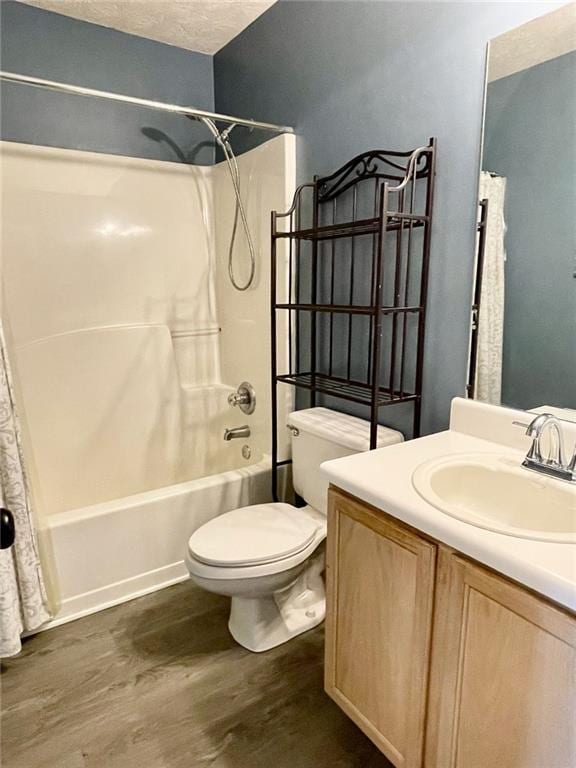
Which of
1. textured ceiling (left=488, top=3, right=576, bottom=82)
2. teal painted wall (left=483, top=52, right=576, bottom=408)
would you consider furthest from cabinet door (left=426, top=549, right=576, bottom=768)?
textured ceiling (left=488, top=3, right=576, bottom=82)

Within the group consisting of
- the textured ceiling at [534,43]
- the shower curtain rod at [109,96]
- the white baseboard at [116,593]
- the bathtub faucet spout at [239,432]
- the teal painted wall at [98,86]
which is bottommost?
the white baseboard at [116,593]

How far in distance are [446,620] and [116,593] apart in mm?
1477

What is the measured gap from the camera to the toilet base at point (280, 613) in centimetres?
175

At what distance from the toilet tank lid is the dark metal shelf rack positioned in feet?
0.22

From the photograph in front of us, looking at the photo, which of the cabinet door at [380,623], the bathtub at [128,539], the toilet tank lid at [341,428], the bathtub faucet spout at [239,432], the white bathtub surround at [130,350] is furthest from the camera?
the bathtub faucet spout at [239,432]

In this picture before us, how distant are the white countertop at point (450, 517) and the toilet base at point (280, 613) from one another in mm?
750

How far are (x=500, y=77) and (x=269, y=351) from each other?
1360 millimetres

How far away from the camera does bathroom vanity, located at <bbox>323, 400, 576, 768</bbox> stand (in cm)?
82

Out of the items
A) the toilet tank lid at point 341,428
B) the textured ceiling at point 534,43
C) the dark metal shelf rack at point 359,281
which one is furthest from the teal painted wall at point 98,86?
the textured ceiling at point 534,43

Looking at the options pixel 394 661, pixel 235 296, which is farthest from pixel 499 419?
pixel 235 296

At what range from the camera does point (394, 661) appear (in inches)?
44.1

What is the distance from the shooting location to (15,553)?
5.53 feet

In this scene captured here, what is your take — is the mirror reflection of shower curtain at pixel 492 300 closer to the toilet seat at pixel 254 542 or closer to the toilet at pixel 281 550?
the toilet at pixel 281 550

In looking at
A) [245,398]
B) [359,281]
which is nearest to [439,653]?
[359,281]
